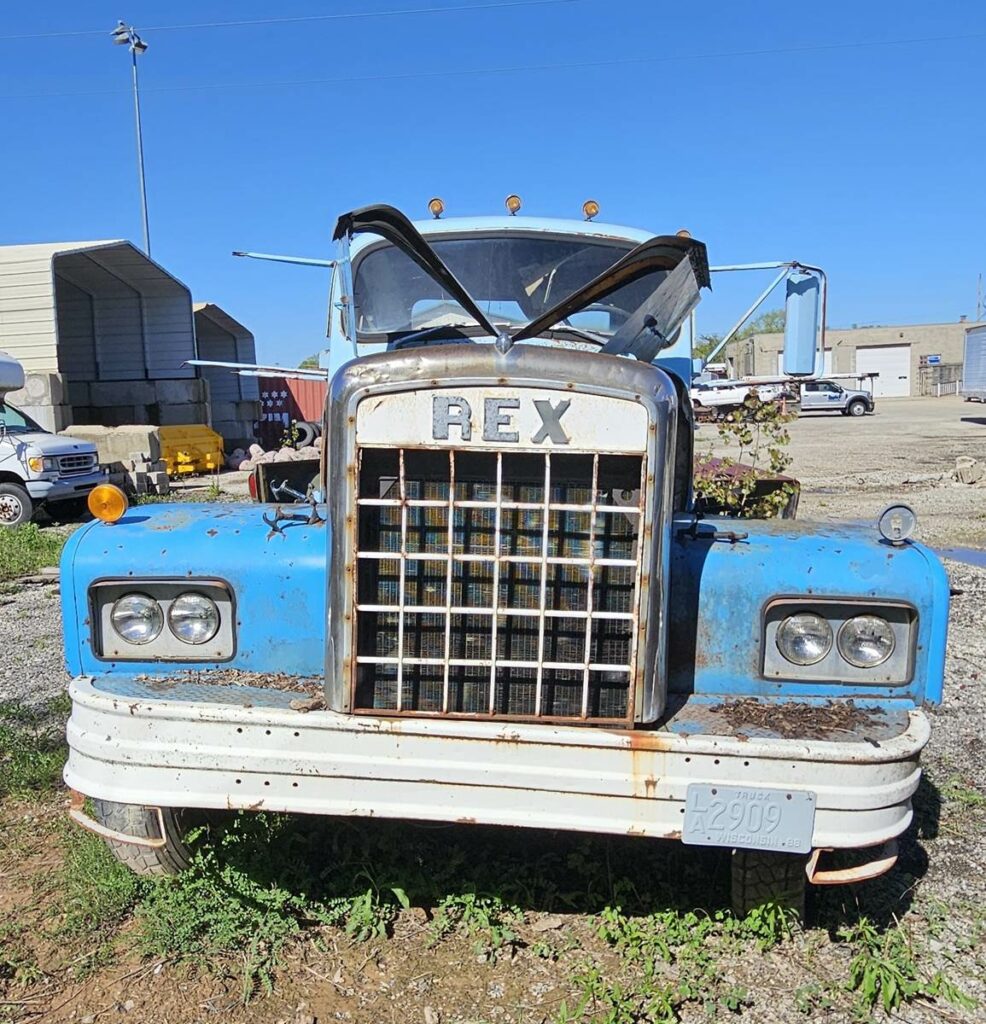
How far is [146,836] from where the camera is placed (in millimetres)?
3123

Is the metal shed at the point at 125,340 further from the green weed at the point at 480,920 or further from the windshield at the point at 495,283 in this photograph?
the green weed at the point at 480,920

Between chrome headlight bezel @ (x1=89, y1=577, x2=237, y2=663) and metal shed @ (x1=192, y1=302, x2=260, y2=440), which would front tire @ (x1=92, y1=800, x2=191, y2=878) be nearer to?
chrome headlight bezel @ (x1=89, y1=577, x2=237, y2=663)

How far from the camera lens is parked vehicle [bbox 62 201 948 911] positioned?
2547 mm

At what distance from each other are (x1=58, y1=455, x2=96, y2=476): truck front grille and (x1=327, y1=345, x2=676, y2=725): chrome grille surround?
1177 cm

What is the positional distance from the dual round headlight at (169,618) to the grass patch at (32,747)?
1609 millimetres

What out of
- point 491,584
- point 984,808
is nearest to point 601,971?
point 491,584

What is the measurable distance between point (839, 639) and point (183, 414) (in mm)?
21123

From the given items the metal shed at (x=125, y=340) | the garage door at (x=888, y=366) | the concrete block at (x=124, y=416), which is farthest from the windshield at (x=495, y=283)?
the garage door at (x=888, y=366)

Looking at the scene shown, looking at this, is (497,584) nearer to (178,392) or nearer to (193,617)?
(193,617)

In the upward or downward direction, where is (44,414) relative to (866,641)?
upward

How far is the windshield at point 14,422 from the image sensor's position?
1351 cm

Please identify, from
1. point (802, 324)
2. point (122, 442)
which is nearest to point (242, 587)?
point (802, 324)

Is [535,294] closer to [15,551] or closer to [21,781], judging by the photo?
[21,781]

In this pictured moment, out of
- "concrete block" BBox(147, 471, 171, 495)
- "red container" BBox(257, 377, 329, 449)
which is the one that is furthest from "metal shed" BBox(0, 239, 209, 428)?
"concrete block" BBox(147, 471, 171, 495)
